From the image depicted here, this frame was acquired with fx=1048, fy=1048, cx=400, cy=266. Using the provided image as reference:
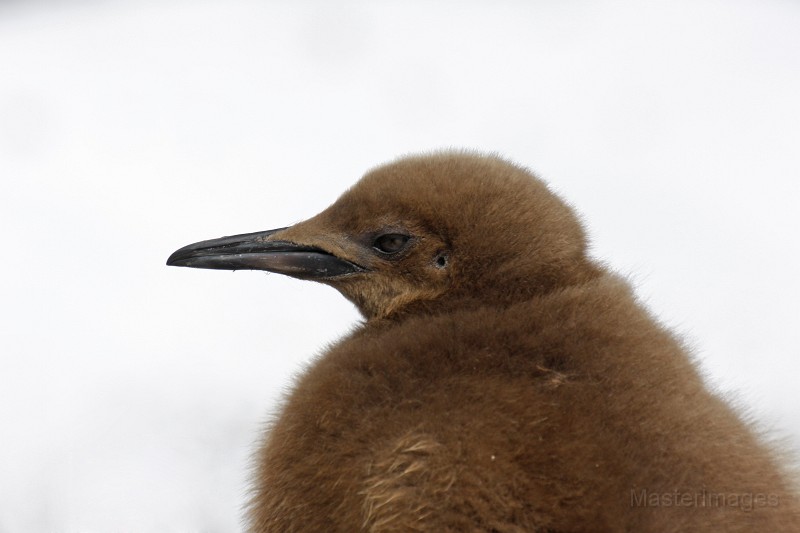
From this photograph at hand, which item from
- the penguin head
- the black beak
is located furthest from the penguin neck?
the black beak

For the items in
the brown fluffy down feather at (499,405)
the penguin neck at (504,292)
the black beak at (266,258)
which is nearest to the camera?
the brown fluffy down feather at (499,405)

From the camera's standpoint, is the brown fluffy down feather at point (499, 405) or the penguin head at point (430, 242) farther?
the penguin head at point (430, 242)

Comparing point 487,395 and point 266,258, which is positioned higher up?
point 266,258

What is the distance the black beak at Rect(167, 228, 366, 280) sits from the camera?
1383 millimetres

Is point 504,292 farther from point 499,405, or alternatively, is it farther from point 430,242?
point 499,405

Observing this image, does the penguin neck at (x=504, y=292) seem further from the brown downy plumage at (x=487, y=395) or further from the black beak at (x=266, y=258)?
the black beak at (x=266, y=258)

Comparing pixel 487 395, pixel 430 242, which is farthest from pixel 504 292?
pixel 487 395

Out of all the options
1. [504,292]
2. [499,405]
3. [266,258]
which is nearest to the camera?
[499,405]

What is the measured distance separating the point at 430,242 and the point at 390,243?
0.06 m

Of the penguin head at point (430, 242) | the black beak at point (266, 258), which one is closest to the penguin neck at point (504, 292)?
the penguin head at point (430, 242)

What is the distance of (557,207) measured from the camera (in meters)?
1.35

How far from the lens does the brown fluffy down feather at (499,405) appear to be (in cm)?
96

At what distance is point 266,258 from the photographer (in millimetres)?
1384

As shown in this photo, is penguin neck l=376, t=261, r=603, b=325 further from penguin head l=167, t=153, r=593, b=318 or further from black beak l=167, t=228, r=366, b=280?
black beak l=167, t=228, r=366, b=280
